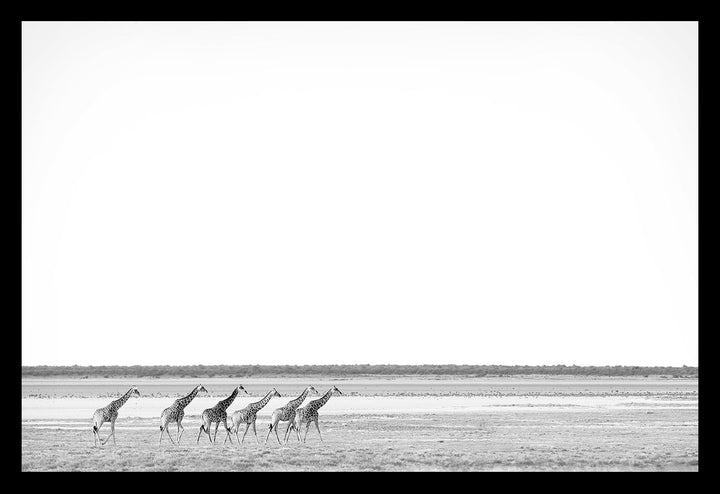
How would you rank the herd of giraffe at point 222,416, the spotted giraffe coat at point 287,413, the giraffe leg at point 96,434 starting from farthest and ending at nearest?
the spotted giraffe coat at point 287,413
the herd of giraffe at point 222,416
the giraffe leg at point 96,434

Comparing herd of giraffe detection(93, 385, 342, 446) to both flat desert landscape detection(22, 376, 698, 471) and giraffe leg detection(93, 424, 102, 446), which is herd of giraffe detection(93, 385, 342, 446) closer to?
giraffe leg detection(93, 424, 102, 446)

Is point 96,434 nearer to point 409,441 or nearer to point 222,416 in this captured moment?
point 222,416

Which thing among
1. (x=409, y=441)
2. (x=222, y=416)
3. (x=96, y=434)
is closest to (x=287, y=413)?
(x=222, y=416)

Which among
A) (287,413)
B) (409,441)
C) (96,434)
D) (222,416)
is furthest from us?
(409,441)

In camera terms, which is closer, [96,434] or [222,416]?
[96,434]

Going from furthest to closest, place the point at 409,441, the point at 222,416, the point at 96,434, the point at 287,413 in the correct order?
1. the point at 409,441
2. the point at 287,413
3. the point at 222,416
4. the point at 96,434

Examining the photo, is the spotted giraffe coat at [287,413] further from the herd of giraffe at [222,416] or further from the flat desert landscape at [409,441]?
the flat desert landscape at [409,441]

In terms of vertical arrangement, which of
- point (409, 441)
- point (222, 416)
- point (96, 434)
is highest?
point (222, 416)

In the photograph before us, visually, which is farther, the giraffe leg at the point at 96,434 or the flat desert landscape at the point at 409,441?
the giraffe leg at the point at 96,434

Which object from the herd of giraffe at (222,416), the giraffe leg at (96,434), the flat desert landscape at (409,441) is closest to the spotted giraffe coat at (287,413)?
the herd of giraffe at (222,416)

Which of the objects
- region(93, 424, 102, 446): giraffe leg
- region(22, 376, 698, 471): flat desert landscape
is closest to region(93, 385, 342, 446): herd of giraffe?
region(93, 424, 102, 446): giraffe leg

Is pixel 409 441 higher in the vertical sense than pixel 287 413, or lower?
lower

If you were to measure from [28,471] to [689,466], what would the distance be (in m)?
14.5
